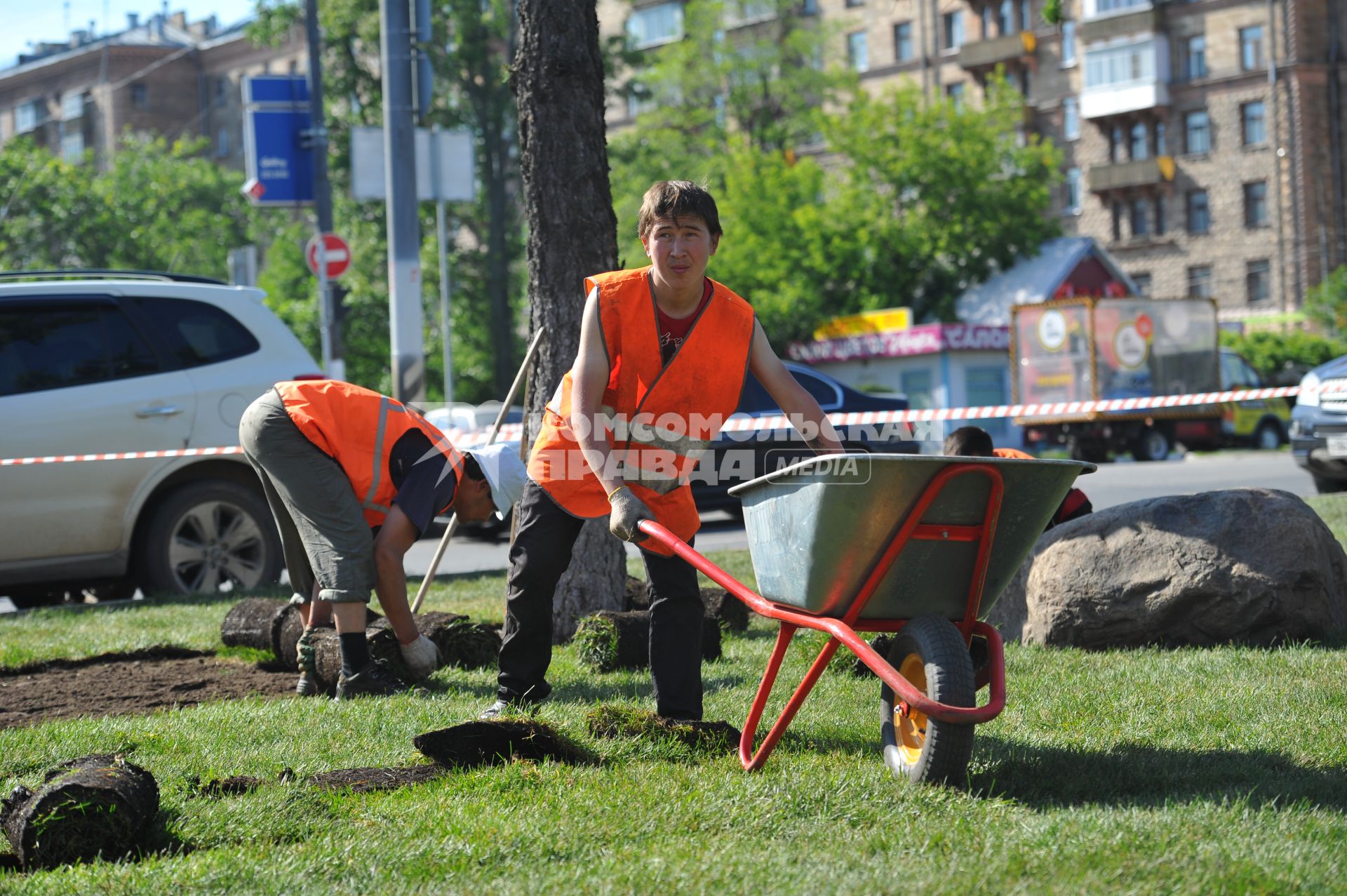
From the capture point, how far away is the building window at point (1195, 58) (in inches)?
1930

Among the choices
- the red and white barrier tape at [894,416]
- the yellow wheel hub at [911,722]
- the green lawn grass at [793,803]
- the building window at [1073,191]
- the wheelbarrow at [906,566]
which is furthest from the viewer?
the building window at [1073,191]

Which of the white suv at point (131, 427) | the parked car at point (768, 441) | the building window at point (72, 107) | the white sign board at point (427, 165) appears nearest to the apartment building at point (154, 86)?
the building window at point (72, 107)

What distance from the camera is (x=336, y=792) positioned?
12.6 feet

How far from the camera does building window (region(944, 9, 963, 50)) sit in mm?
54469

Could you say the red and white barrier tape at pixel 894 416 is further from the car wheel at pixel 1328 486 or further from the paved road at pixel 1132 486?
the car wheel at pixel 1328 486

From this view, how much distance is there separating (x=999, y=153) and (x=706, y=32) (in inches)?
402

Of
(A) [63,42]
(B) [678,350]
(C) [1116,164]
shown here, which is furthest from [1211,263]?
(A) [63,42]

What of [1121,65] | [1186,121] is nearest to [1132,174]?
[1186,121]

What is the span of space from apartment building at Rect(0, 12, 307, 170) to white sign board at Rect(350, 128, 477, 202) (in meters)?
60.2

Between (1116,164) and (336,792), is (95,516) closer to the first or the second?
(336,792)

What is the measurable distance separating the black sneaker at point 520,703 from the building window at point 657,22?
53.5 metres

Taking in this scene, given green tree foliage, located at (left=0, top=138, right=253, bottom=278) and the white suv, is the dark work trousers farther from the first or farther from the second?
green tree foliage, located at (left=0, top=138, right=253, bottom=278)

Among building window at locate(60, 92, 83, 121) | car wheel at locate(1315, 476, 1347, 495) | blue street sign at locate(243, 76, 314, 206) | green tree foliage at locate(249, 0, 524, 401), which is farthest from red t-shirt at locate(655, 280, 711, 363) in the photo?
building window at locate(60, 92, 83, 121)

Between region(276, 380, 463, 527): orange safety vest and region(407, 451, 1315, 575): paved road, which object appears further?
region(407, 451, 1315, 575): paved road
